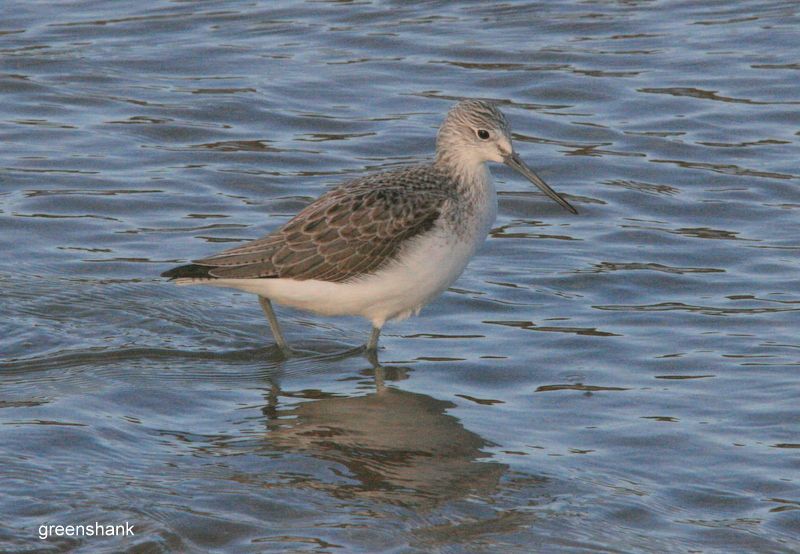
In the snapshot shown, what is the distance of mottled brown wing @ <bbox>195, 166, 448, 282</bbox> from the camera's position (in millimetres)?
9266

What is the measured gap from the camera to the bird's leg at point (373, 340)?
31.8ft

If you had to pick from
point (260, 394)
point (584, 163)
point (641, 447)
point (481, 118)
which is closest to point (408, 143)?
point (584, 163)

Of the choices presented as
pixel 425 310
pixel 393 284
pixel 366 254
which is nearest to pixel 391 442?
pixel 393 284

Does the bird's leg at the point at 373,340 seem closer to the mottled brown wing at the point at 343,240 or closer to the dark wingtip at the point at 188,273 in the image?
the mottled brown wing at the point at 343,240

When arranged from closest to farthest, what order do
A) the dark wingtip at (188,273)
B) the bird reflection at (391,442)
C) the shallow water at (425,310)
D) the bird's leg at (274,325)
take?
the shallow water at (425,310) < the bird reflection at (391,442) < the dark wingtip at (188,273) < the bird's leg at (274,325)

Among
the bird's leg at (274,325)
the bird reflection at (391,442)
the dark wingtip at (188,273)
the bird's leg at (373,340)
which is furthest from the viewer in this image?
the bird's leg at (274,325)

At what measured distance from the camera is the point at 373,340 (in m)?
9.70

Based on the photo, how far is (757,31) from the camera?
17.1m

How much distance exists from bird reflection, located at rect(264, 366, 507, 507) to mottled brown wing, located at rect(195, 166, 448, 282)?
752 millimetres

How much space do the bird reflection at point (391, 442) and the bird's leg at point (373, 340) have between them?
30 cm

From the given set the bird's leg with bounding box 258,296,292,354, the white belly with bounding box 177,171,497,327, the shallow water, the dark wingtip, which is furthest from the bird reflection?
the dark wingtip

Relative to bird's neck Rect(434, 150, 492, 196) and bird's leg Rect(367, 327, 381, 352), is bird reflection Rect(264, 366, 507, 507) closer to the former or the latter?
bird's leg Rect(367, 327, 381, 352)

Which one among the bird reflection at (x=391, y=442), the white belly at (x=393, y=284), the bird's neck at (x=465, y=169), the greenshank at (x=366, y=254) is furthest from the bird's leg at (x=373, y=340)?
the bird's neck at (x=465, y=169)

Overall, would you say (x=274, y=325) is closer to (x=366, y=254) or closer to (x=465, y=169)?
(x=366, y=254)
